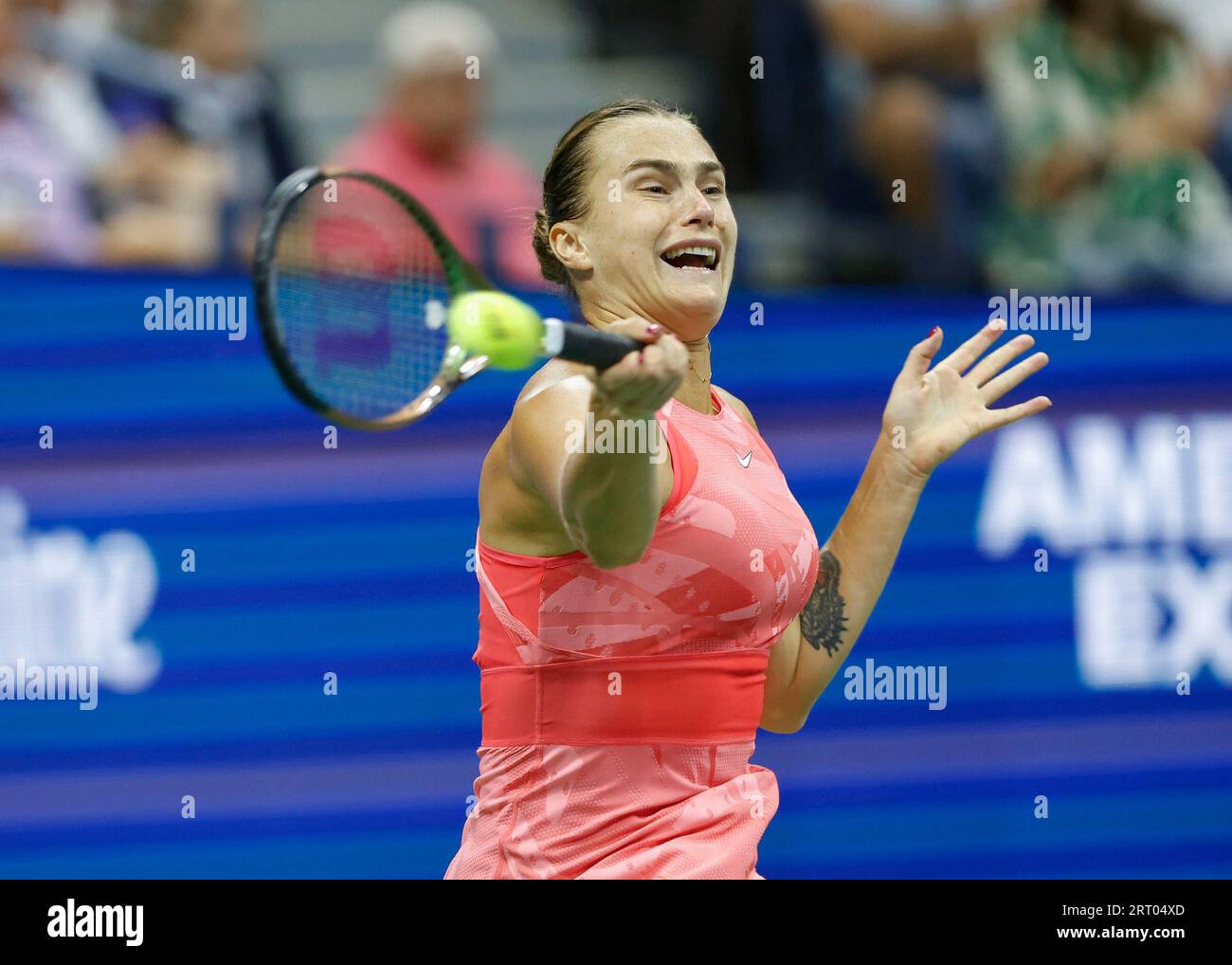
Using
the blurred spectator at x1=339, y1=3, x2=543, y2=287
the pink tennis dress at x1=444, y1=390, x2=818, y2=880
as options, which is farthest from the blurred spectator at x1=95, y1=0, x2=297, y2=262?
the pink tennis dress at x1=444, y1=390, x2=818, y2=880

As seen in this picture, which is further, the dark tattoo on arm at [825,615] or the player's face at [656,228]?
the dark tattoo on arm at [825,615]

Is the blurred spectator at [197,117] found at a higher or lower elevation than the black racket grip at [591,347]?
higher

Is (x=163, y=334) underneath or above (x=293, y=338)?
above

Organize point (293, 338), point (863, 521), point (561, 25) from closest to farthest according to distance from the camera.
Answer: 1. point (293, 338)
2. point (863, 521)
3. point (561, 25)

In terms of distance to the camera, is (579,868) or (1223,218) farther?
(1223,218)

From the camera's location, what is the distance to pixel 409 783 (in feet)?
13.7

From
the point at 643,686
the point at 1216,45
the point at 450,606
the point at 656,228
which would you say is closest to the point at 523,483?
the point at 643,686

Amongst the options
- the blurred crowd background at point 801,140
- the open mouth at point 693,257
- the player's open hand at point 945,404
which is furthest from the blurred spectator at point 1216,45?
the open mouth at point 693,257

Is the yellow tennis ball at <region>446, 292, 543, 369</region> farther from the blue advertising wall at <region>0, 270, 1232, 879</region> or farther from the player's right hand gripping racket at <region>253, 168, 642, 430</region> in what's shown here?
the blue advertising wall at <region>0, 270, 1232, 879</region>

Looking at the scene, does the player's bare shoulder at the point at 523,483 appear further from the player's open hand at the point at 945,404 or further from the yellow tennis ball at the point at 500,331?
the player's open hand at the point at 945,404

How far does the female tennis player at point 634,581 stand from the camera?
7.25ft

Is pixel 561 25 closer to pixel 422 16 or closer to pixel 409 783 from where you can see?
pixel 422 16

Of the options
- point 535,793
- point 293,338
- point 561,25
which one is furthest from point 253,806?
point 561,25

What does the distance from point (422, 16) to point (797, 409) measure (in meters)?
1.57
